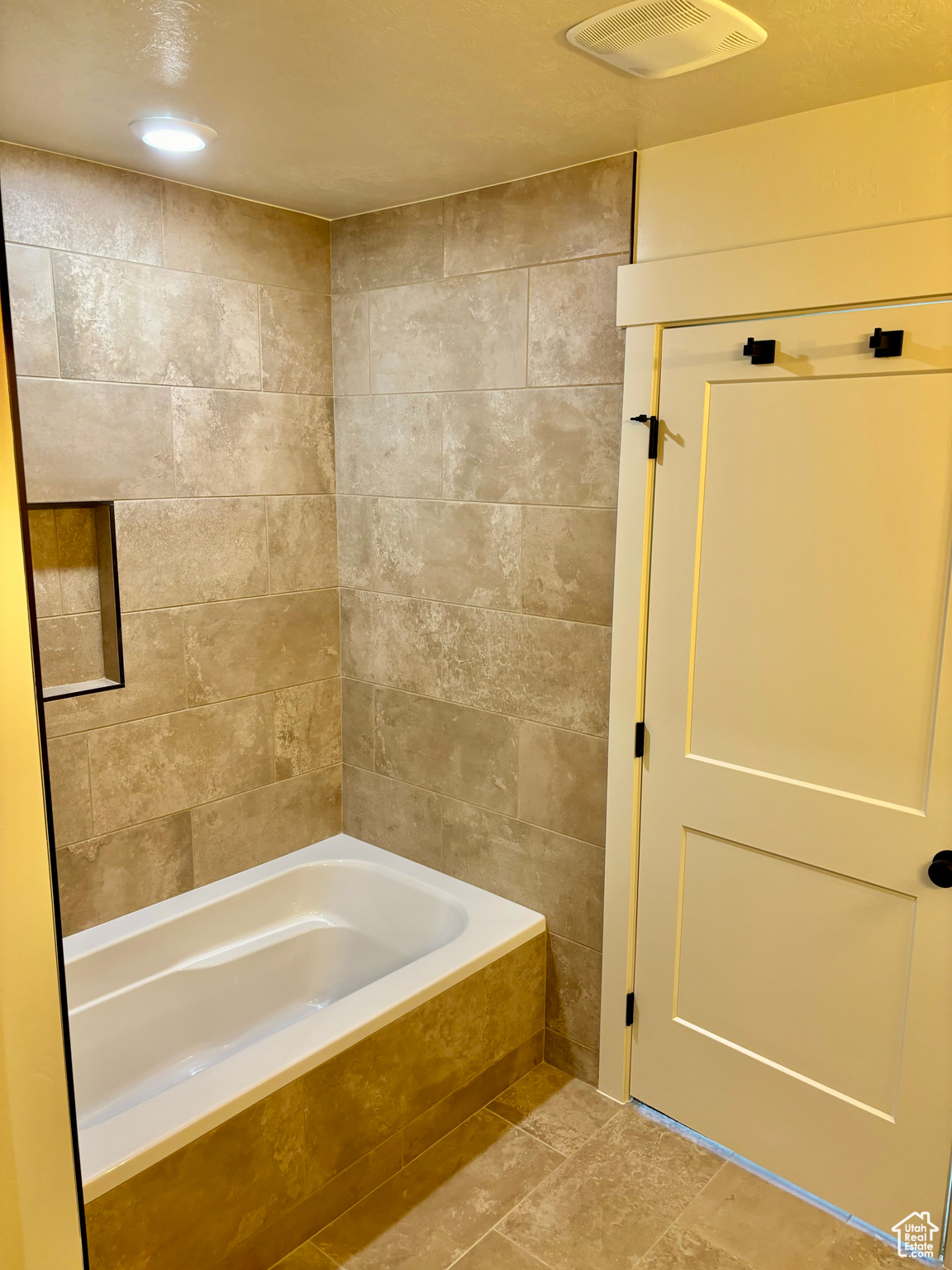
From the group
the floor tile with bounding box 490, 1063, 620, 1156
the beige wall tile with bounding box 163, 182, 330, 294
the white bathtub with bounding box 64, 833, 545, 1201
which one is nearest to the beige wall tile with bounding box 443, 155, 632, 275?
the beige wall tile with bounding box 163, 182, 330, 294

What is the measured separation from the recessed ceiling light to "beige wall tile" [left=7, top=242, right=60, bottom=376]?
0.42 meters

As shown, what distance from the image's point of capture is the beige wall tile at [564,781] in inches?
98.5

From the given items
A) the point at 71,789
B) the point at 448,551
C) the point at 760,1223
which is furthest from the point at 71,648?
the point at 760,1223

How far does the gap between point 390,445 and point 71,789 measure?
140 cm

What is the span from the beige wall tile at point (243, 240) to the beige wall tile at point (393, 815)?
1675mm

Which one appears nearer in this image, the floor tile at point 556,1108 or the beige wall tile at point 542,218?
the beige wall tile at point 542,218

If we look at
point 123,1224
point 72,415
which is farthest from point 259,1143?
point 72,415

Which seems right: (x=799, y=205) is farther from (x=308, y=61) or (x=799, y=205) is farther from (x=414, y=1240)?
(x=414, y=1240)

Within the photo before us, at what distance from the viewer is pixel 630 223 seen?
222 centimetres

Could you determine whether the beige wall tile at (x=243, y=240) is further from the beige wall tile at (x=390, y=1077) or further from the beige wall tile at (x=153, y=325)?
the beige wall tile at (x=390, y=1077)

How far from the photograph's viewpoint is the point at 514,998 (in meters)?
2.59

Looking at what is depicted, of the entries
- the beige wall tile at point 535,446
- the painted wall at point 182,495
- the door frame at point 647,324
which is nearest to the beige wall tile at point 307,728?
the painted wall at point 182,495

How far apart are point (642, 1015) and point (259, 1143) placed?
110 centimetres

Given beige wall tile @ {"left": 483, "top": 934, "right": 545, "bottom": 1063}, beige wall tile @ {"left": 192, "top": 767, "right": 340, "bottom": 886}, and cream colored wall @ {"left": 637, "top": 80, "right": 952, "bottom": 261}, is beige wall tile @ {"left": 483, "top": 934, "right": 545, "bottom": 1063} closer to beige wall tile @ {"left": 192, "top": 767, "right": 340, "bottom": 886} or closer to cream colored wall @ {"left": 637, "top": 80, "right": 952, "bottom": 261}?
beige wall tile @ {"left": 192, "top": 767, "right": 340, "bottom": 886}
